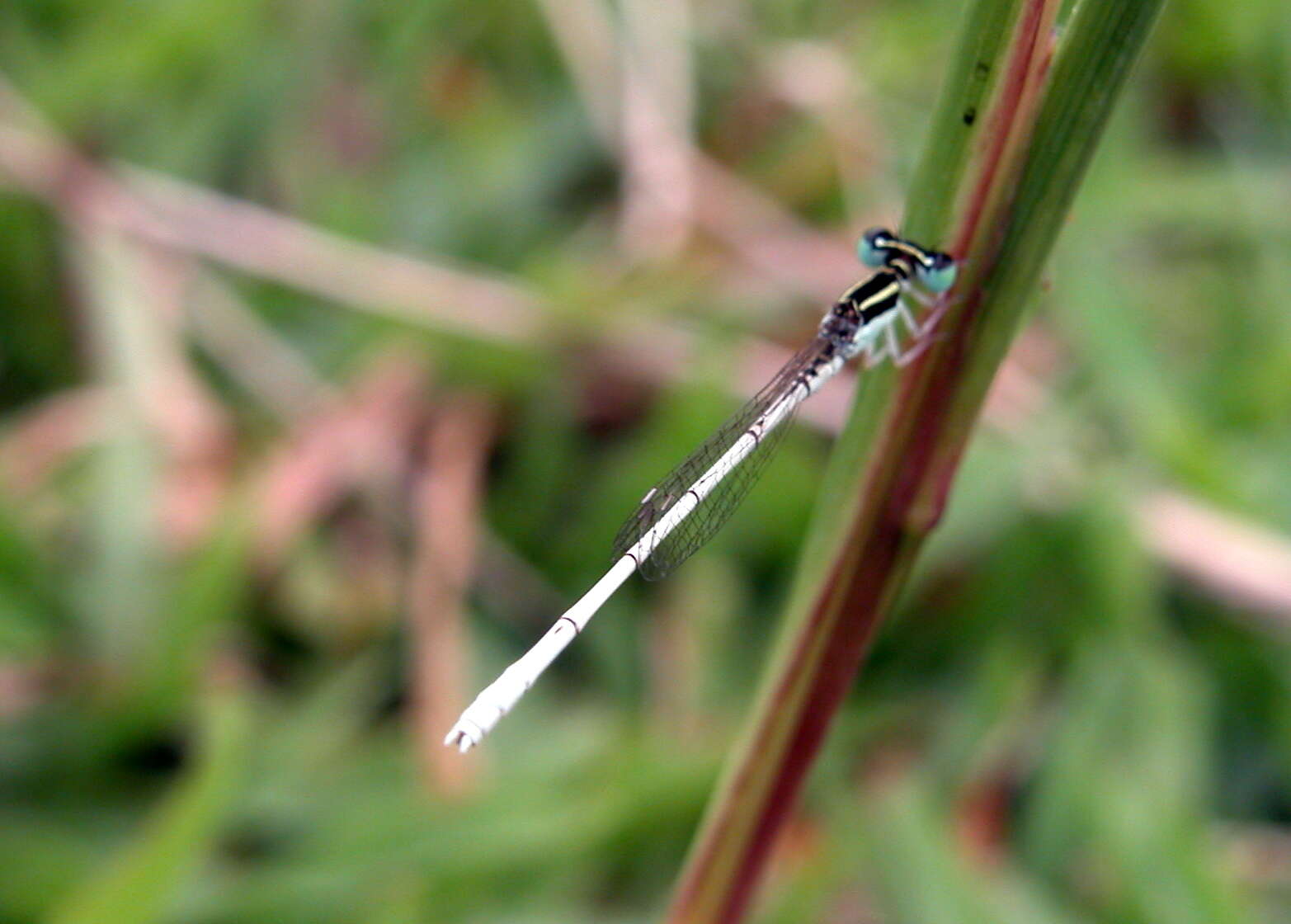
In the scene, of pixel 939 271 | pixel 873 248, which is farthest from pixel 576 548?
pixel 939 271

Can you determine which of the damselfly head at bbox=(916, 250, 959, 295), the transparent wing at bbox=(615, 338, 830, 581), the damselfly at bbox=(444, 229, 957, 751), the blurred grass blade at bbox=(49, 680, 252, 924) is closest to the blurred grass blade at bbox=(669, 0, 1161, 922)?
the damselfly head at bbox=(916, 250, 959, 295)

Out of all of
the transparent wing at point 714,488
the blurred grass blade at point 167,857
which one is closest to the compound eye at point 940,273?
the transparent wing at point 714,488

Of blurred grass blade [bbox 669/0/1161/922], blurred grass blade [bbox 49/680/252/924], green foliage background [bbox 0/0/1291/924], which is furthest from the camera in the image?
green foliage background [bbox 0/0/1291/924]

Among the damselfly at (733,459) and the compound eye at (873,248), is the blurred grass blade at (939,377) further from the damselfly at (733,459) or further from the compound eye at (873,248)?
the compound eye at (873,248)

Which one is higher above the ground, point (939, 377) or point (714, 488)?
point (714, 488)

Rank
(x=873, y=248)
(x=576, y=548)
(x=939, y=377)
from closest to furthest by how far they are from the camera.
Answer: (x=939, y=377)
(x=873, y=248)
(x=576, y=548)

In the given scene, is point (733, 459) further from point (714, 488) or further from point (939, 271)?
point (939, 271)

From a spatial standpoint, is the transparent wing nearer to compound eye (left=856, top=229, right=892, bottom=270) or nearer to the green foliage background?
compound eye (left=856, top=229, right=892, bottom=270)
